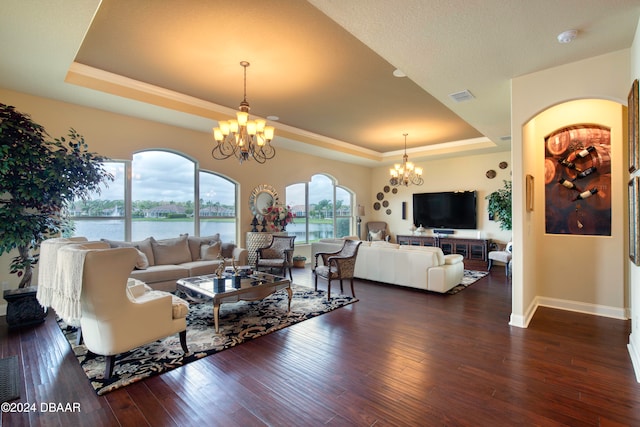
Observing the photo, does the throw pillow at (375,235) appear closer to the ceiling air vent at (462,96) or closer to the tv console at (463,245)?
the tv console at (463,245)

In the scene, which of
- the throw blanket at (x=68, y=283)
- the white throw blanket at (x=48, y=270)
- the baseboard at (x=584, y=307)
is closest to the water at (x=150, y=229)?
the white throw blanket at (x=48, y=270)

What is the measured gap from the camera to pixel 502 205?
7.69 metres

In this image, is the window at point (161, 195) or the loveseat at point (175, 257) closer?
the loveseat at point (175, 257)

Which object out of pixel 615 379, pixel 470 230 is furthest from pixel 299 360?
pixel 470 230

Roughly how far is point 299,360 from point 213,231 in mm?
4417

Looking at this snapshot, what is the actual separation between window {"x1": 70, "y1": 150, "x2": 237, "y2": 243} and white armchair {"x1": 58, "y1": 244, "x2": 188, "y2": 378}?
9.95 feet

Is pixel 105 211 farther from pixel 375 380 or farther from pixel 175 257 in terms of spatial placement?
pixel 375 380

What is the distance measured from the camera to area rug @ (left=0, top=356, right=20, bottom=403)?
2342 millimetres

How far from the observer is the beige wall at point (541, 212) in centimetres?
333

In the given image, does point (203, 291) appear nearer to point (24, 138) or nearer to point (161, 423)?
point (161, 423)

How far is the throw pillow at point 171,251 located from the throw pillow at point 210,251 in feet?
0.79

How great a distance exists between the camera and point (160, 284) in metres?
4.80

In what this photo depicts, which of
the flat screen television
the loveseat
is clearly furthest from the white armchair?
the flat screen television

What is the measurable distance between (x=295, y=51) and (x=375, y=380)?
3.54m
